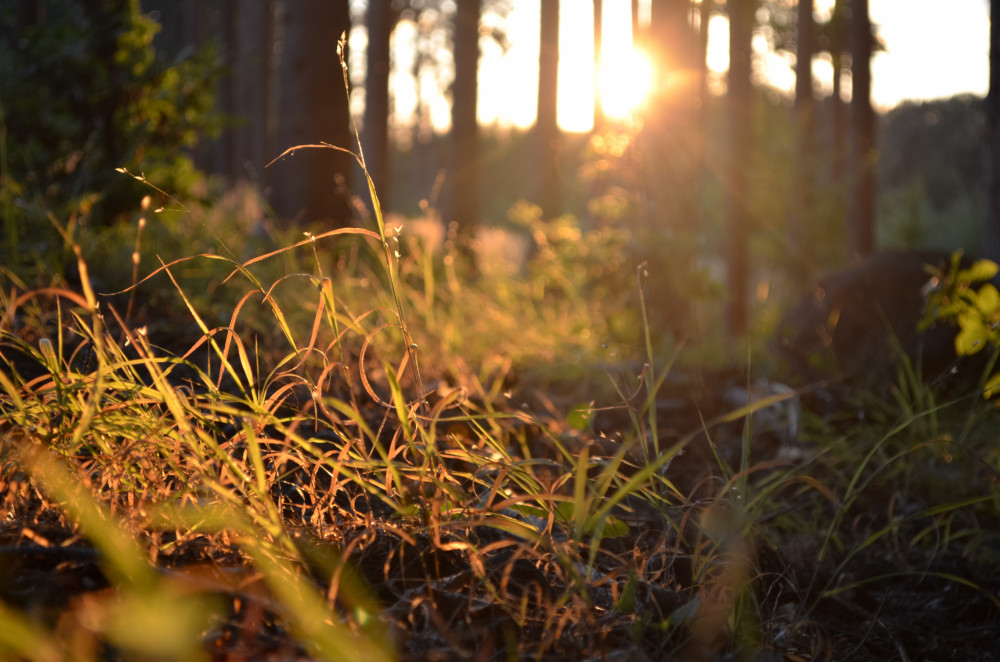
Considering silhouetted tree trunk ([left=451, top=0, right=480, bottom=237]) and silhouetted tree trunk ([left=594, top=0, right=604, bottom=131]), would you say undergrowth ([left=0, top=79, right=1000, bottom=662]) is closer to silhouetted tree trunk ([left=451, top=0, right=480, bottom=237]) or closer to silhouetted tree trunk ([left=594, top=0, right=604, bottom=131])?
silhouetted tree trunk ([left=451, top=0, right=480, bottom=237])

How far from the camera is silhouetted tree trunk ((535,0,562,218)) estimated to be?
11.5m

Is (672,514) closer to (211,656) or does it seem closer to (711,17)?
(211,656)

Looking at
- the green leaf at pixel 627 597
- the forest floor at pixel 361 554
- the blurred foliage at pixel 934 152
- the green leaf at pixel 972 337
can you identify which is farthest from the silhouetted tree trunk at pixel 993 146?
the blurred foliage at pixel 934 152

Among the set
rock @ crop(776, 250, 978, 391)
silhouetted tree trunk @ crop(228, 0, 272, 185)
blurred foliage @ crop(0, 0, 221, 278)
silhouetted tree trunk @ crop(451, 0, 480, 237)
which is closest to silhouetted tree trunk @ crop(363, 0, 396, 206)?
silhouetted tree trunk @ crop(451, 0, 480, 237)

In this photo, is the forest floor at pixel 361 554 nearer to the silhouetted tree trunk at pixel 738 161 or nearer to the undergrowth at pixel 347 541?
the undergrowth at pixel 347 541

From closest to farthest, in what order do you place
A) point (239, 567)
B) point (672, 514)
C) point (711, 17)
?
point (239, 567) → point (672, 514) → point (711, 17)

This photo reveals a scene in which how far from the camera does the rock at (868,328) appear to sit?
12.2 ft

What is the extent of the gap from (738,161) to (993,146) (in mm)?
4373

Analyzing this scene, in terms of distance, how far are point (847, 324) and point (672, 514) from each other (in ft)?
8.62

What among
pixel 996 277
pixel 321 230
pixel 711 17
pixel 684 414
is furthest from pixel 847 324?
pixel 711 17

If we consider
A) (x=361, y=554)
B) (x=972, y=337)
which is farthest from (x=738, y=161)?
(x=361, y=554)

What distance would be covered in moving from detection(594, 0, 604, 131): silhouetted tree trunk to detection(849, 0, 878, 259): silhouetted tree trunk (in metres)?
5.95

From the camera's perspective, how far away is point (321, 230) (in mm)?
5020

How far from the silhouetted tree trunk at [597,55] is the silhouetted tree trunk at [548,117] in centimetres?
459
